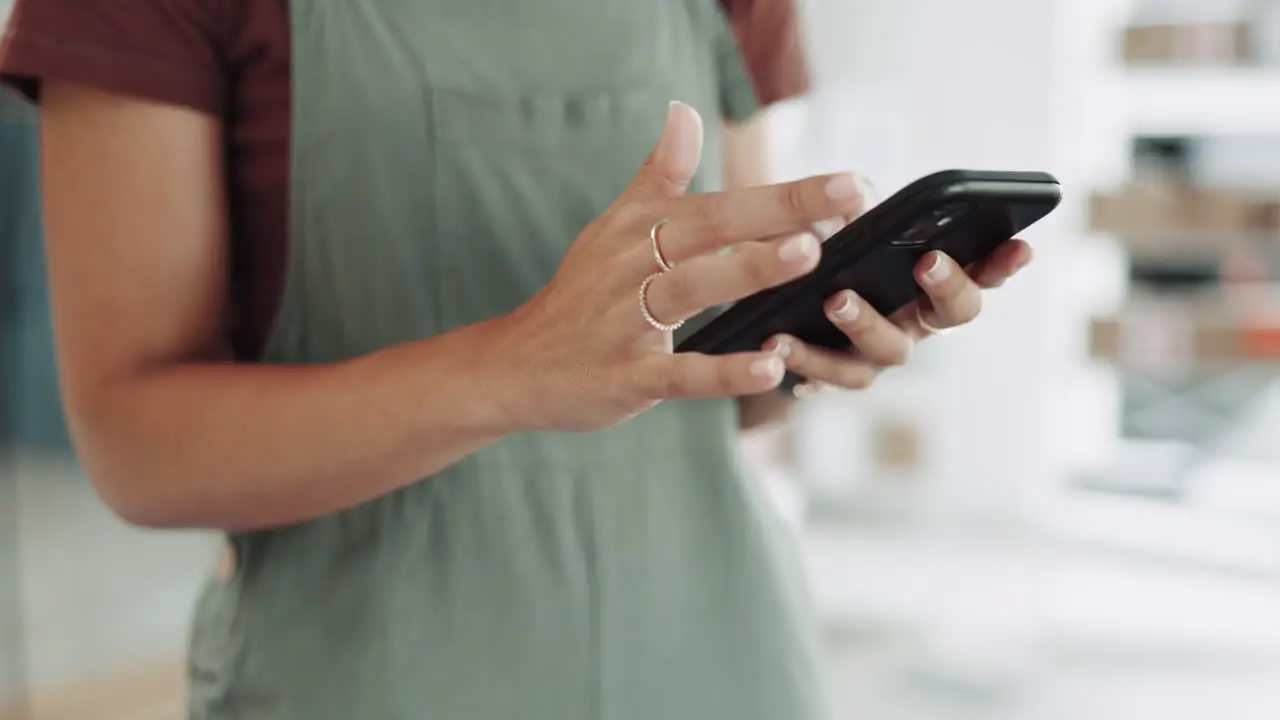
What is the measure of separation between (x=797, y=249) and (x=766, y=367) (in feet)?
0.17

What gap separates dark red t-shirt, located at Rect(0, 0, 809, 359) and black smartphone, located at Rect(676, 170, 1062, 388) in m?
0.24

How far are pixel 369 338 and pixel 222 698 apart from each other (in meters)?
0.21

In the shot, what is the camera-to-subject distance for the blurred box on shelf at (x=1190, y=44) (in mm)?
3318

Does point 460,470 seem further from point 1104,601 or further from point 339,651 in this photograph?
point 1104,601

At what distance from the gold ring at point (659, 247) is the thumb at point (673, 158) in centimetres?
1

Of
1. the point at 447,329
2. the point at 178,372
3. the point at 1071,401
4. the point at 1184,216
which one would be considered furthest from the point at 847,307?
the point at 1071,401

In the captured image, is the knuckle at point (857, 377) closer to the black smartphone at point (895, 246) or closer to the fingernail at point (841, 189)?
the black smartphone at point (895, 246)

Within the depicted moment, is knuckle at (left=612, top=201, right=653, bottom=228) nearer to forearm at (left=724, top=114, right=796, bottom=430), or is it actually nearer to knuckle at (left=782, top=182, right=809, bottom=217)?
knuckle at (left=782, top=182, right=809, bottom=217)

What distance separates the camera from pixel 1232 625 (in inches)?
117

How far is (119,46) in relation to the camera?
0.60m

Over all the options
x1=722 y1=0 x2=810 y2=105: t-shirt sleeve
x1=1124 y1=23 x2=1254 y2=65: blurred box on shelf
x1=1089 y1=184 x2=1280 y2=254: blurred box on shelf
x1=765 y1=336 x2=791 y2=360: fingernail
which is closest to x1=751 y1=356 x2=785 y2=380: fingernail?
x1=765 y1=336 x2=791 y2=360: fingernail

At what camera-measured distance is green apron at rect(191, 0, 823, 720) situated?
25.7 inches

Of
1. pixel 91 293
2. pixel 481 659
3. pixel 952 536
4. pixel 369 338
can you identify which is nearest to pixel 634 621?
pixel 481 659

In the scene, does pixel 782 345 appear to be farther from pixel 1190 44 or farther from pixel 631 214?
pixel 1190 44
